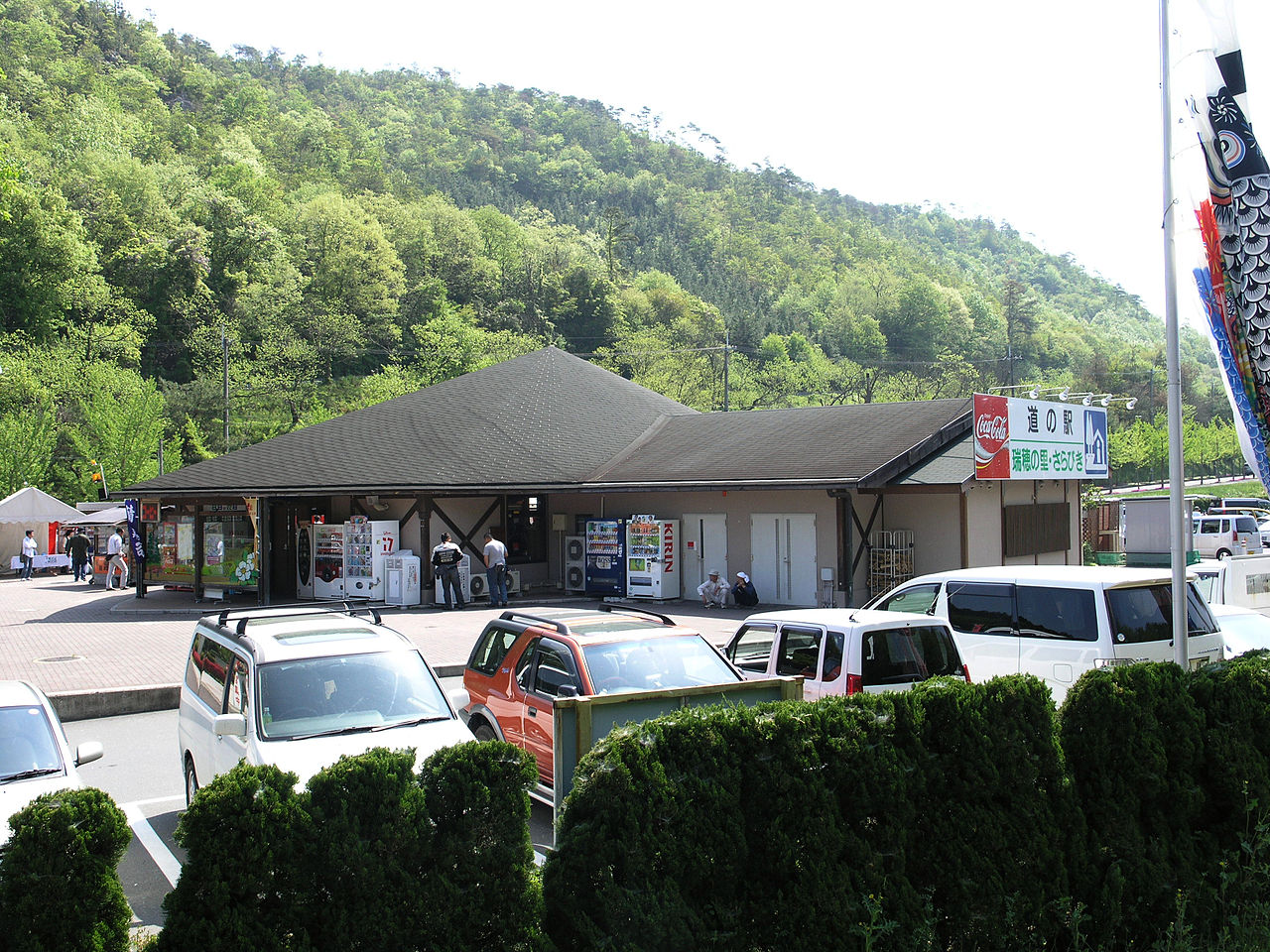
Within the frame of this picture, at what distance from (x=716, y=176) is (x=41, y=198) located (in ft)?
425

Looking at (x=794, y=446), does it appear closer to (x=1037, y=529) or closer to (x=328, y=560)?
(x=1037, y=529)

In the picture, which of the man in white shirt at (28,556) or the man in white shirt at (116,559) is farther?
the man in white shirt at (28,556)

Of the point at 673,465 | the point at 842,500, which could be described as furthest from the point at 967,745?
the point at 673,465

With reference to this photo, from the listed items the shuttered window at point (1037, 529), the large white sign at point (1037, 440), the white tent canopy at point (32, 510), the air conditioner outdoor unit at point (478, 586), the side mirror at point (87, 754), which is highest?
the large white sign at point (1037, 440)

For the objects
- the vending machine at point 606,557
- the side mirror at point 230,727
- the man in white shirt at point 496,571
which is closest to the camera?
the side mirror at point 230,727

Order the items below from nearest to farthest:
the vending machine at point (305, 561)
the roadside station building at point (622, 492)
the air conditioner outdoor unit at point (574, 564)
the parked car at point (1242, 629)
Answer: the parked car at point (1242, 629) → the roadside station building at point (622, 492) → the air conditioner outdoor unit at point (574, 564) → the vending machine at point (305, 561)

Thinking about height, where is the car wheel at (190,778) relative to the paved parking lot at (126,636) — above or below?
above

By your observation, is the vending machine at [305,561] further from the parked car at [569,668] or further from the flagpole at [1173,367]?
the flagpole at [1173,367]

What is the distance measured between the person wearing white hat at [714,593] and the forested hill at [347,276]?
1824cm

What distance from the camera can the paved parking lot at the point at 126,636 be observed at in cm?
1420

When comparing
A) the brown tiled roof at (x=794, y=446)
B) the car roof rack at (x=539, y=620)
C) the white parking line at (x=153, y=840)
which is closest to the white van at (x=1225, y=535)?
the brown tiled roof at (x=794, y=446)

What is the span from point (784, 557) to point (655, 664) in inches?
619

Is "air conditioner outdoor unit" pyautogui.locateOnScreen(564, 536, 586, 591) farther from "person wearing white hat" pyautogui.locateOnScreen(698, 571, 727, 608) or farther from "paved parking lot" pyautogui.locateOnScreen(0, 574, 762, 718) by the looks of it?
"person wearing white hat" pyautogui.locateOnScreen(698, 571, 727, 608)

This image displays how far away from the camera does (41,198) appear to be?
Result: 68.3m
